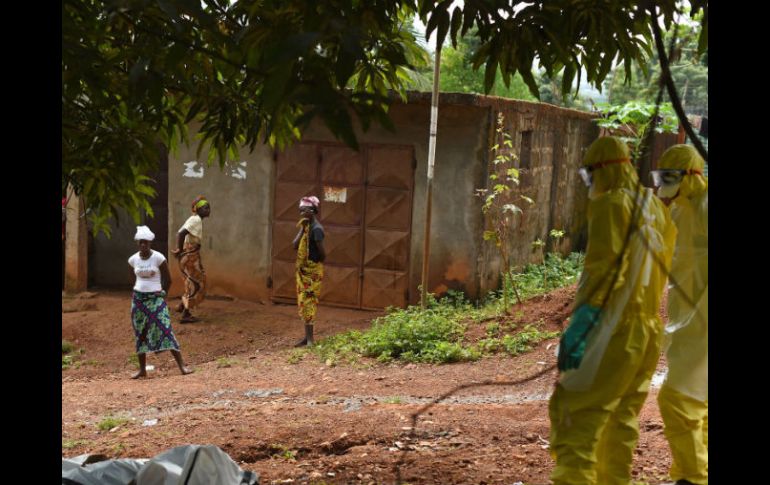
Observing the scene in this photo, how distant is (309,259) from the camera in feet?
29.5

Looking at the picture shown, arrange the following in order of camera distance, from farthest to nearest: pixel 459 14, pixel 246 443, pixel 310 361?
pixel 310 361 < pixel 246 443 < pixel 459 14

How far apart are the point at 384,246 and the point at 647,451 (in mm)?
5836

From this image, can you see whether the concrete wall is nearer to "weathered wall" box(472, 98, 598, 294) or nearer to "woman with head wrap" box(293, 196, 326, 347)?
"weathered wall" box(472, 98, 598, 294)

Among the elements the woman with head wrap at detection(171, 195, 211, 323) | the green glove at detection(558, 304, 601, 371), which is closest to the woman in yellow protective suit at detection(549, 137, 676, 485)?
the green glove at detection(558, 304, 601, 371)

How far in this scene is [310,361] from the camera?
8.59 m

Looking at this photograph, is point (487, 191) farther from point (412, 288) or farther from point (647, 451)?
point (647, 451)

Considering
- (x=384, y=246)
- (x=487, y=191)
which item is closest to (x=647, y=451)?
(x=487, y=191)

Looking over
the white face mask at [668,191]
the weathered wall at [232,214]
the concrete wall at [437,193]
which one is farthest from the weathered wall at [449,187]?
the white face mask at [668,191]

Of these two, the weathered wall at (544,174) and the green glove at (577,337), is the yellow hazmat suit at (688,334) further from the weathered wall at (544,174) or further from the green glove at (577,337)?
the weathered wall at (544,174)

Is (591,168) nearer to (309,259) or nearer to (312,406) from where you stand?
(312,406)

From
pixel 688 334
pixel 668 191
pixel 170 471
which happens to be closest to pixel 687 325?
pixel 688 334

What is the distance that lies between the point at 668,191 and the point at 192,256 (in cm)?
742

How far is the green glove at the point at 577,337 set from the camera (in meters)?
3.24

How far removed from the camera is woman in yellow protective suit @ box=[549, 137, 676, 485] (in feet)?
10.8
